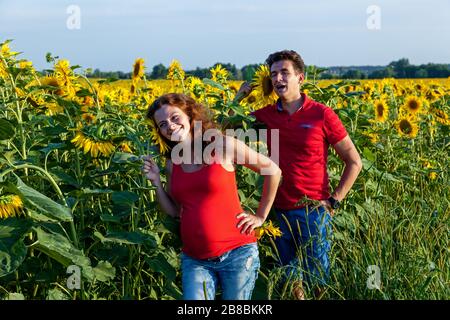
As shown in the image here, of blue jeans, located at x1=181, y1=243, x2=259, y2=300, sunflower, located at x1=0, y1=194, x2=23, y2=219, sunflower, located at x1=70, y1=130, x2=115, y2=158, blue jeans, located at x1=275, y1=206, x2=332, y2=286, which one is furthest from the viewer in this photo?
blue jeans, located at x1=275, y1=206, x2=332, y2=286

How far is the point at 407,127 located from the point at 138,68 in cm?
186

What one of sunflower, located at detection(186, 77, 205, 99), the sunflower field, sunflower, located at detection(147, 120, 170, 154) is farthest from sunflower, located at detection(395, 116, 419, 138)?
sunflower, located at detection(147, 120, 170, 154)

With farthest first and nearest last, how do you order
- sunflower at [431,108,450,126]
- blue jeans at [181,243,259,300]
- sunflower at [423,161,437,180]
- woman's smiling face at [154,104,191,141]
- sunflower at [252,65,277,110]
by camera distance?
sunflower at [431,108,450,126], sunflower at [423,161,437,180], sunflower at [252,65,277,110], woman's smiling face at [154,104,191,141], blue jeans at [181,243,259,300]

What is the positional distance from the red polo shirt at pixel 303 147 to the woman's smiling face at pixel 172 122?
23.8 inches

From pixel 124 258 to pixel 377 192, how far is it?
1478 mm

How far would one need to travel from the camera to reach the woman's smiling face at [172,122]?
2719 mm

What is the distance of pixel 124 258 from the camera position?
306 cm

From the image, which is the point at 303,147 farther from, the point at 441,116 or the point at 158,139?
the point at 441,116

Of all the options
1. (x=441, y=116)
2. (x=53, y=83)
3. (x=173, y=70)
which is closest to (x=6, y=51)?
(x=53, y=83)

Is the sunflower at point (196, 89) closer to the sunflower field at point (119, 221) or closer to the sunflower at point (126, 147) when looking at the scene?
the sunflower field at point (119, 221)

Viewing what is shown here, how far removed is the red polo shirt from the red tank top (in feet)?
1.84

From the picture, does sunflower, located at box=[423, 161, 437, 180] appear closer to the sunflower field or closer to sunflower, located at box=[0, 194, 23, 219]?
the sunflower field

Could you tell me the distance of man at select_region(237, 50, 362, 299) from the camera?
319 cm
